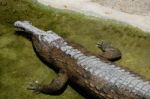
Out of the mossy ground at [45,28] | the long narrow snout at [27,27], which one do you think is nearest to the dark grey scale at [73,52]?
the mossy ground at [45,28]

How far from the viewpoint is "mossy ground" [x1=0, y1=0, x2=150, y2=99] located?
24.5ft

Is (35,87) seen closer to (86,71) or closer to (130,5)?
(86,71)

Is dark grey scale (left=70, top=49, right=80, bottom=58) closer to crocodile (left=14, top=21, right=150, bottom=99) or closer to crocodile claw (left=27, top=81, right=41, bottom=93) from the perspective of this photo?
crocodile (left=14, top=21, right=150, bottom=99)

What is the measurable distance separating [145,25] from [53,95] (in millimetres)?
2612

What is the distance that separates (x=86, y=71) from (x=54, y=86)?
0.62m

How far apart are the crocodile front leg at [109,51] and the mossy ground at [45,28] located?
0.41 feet

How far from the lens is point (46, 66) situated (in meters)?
7.86

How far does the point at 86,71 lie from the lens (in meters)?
7.06

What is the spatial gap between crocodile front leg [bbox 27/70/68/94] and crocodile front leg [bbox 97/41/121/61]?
2.96ft

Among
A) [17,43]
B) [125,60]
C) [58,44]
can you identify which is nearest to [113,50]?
[125,60]

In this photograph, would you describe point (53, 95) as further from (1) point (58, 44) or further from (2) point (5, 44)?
(2) point (5, 44)

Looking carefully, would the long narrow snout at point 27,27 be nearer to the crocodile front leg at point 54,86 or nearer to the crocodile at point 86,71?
the crocodile at point 86,71

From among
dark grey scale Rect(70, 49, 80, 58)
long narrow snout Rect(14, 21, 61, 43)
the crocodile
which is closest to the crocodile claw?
the crocodile

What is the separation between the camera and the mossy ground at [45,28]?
24.5 feet
